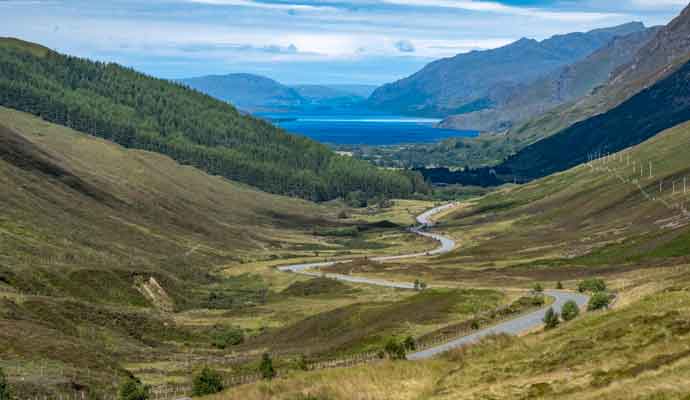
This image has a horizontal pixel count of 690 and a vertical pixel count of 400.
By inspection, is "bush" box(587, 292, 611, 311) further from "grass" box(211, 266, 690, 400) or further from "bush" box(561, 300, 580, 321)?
"grass" box(211, 266, 690, 400)

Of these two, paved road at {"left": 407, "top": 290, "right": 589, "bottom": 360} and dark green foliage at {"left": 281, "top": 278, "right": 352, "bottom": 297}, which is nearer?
paved road at {"left": 407, "top": 290, "right": 589, "bottom": 360}

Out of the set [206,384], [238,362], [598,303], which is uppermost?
[598,303]

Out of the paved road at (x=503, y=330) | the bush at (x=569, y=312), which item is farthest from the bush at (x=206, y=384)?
the bush at (x=569, y=312)

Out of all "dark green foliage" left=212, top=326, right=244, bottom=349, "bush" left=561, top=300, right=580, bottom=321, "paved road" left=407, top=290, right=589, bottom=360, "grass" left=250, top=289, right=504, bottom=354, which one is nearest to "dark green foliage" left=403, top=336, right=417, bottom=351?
"paved road" left=407, top=290, right=589, bottom=360

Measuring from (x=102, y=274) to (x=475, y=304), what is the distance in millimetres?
69697

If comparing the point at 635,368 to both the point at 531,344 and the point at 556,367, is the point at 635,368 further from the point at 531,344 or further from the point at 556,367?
the point at 531,344

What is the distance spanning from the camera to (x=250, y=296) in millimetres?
192625

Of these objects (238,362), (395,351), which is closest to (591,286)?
(238,362)

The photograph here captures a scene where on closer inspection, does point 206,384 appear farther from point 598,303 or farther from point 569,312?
point 598,303

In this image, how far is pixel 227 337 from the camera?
13562 centimetres

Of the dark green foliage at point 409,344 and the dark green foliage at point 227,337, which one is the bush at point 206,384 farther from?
the dark green foliage at point 227,337

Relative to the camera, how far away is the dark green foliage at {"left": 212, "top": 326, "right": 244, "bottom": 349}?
133 meters

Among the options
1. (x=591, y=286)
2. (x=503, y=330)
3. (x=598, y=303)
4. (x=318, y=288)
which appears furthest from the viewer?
(x=318, y=288)

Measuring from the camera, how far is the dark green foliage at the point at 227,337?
133m
